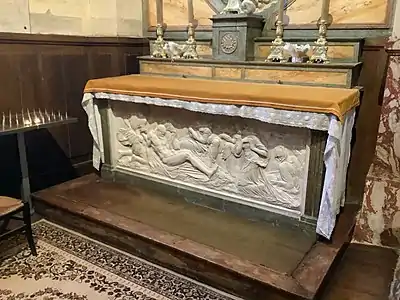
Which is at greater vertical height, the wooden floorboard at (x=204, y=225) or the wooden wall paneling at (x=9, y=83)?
the wooden wall paneling at (x=9, y=83)

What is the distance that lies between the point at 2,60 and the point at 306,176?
2231mm

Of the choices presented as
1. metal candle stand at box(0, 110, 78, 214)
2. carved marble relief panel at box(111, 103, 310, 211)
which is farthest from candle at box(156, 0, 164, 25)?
metal candle stand at box(0, 110, 78, 214)

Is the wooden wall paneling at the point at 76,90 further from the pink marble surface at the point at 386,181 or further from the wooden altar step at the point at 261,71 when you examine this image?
the pink marble surface at the point at 386,181

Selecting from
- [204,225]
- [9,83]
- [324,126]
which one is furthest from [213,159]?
[9,83]

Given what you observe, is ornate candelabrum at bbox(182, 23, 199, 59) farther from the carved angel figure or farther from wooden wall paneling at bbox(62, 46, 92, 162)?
wooden wall paneling at bbox(62, 46, 92, 162)

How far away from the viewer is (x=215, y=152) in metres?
2.56

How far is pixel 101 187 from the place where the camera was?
3.06 meters

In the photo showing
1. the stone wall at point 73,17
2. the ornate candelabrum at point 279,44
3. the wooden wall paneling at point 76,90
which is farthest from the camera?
the wooden wall paneling at point 76,90

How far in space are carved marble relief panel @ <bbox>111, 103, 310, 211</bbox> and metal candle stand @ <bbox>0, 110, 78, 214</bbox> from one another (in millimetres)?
502

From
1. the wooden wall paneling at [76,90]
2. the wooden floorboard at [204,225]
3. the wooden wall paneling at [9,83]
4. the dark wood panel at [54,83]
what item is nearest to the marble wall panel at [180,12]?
the dark wood panel at [54,83]

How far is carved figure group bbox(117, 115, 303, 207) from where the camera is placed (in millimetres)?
2338

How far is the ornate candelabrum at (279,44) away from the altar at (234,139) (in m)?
0.24

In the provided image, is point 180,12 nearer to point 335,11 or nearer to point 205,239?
point 335,11

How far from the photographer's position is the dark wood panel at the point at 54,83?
285cm
